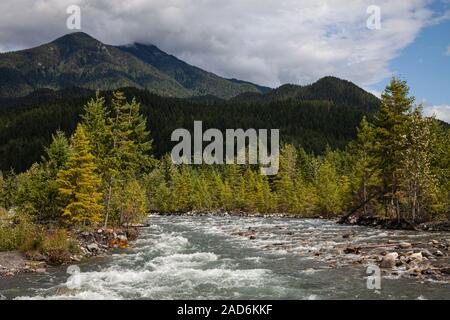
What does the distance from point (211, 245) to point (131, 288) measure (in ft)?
51.4

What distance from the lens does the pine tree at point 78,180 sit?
3197cm

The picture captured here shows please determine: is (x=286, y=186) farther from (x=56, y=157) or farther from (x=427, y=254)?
(x=427, y=254)

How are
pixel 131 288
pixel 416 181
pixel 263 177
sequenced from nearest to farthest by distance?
pixel 131 288, pixel 416 181, pixel 263 177

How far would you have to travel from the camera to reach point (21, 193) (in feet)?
121

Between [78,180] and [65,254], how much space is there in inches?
316

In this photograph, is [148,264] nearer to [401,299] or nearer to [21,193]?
[401,299]

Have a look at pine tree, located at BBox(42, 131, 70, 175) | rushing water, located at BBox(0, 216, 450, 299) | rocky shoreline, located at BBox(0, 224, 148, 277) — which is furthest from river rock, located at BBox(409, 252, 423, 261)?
pine tree, located at BBox(42, 131, 70, 175)

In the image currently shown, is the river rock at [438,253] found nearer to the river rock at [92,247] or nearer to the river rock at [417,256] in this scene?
the river rock at [417,256]

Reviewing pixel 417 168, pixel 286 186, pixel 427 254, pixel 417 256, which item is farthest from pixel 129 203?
pixel 286 186

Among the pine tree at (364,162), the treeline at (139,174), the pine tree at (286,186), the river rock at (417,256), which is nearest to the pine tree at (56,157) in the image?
the treeline at (139,174)

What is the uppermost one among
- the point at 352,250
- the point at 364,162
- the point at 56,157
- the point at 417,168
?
the point at 56,157

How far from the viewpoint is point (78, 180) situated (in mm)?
32438

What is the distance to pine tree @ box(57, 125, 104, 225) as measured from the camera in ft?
105
